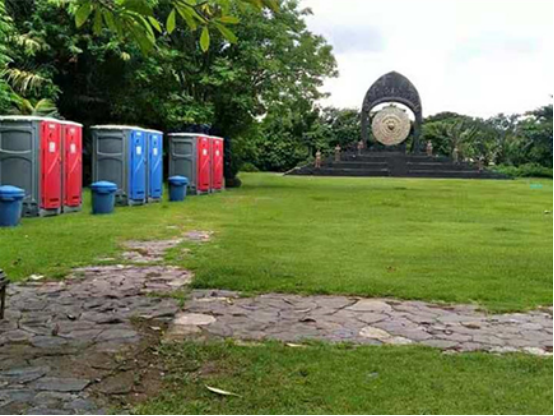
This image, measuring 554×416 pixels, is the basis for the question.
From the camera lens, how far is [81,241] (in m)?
7.14

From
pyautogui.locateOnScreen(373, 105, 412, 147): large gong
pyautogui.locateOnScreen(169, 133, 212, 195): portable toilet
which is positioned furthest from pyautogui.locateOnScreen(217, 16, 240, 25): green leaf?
pyautogui.locateOnScreen(373, 105, 412, 147): large gong

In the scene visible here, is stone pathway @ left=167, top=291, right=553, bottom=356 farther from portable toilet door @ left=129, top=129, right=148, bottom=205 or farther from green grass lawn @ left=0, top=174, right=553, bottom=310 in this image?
portable toilet door @ left=129, top=129, right=148, bottom=205

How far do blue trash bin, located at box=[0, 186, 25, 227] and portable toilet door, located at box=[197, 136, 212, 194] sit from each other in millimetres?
6969

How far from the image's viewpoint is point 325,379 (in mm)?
2707

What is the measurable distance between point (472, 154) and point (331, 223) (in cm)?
356

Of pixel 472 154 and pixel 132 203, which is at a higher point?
pixel 472 154

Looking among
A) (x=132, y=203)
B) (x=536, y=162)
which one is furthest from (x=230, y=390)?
(x=132, y=203)

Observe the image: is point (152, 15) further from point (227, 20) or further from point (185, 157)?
point (185, 157)

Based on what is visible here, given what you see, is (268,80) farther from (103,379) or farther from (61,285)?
(103,379)

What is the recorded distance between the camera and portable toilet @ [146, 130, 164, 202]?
42.4 ft

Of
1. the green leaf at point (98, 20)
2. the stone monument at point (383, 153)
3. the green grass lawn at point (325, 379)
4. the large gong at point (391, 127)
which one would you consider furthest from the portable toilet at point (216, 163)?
the large gong at point (391, 127)

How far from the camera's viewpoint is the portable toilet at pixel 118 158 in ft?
39.1

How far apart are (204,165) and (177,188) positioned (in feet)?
6.10

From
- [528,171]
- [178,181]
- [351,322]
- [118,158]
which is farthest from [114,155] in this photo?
[528,171]
